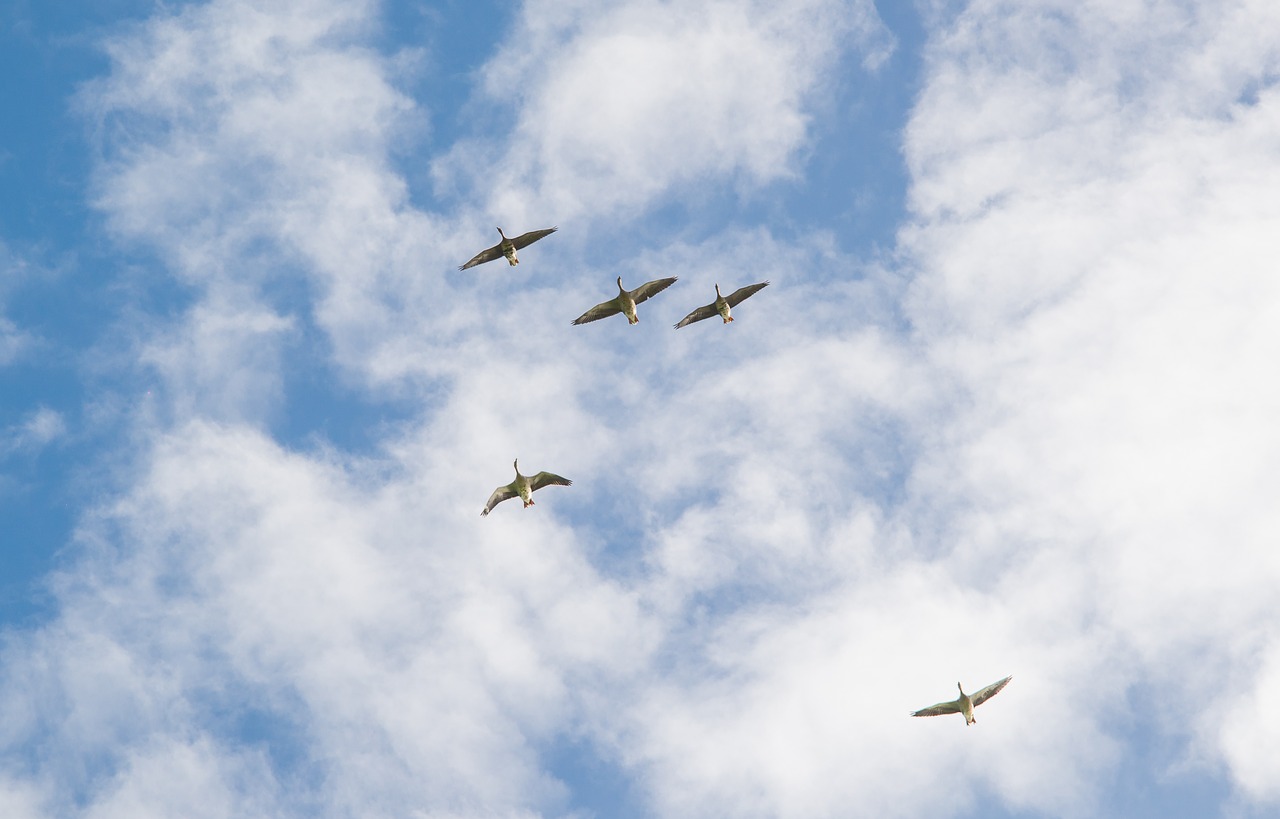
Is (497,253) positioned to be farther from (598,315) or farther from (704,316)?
(704,316)

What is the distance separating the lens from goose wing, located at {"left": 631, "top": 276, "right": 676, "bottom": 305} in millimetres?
70500

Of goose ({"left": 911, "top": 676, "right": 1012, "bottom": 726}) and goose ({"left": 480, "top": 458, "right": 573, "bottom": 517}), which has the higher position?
goose ({"left": 480, "top": 458, "right": 573, "bottom": 517})

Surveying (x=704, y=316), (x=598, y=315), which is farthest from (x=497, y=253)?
(x=704, y=316)

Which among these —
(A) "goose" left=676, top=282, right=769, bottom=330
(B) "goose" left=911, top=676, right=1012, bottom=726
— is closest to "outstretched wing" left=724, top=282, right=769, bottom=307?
(A) "goose" left=676, top=282, right=769, bottom=330

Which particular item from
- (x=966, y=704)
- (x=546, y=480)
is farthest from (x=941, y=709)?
(x=546, y=480)

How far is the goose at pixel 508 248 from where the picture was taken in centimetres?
7050

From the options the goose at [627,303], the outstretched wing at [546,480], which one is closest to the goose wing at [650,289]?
the goose at [627,303]

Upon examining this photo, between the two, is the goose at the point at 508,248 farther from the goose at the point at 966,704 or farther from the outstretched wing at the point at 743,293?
the goose at the point at 966,704

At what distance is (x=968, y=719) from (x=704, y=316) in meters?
24.5

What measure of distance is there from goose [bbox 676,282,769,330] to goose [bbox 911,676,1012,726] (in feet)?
73.0

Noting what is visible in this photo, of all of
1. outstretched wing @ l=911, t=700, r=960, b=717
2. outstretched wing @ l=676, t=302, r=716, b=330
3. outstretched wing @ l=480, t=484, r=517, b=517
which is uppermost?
outstretched wing @ l=676, t=302, r=716, b=330

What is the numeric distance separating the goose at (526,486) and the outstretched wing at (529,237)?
11.2 m

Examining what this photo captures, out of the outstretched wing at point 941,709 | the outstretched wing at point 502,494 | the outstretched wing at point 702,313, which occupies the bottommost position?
the outstretched wing at point 941,709

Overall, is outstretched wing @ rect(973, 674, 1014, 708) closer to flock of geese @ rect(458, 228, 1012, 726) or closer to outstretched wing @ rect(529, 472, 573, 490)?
flock of geese @ rect(458, 228, 1012, 726)
